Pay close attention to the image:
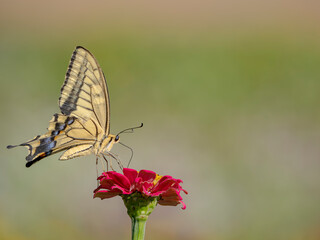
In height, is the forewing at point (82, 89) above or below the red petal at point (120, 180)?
above

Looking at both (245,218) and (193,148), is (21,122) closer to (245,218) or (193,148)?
(193,148)

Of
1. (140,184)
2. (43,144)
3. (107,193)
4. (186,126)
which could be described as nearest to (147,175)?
(140,184)

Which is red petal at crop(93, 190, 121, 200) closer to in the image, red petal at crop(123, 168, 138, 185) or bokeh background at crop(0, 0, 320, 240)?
red petal at crop(123, 168, 138, 185)

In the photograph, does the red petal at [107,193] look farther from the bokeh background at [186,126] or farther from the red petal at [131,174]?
the bokeh background at [186,126]

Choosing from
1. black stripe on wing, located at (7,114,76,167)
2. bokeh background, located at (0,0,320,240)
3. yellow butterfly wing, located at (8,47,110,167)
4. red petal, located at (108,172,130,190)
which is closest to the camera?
red petal, located at (108,172,130,190)

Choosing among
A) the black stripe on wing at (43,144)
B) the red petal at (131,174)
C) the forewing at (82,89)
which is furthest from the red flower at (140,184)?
the forewing at (82,89)

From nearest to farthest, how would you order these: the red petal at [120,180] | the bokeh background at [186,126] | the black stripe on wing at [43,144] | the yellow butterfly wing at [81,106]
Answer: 1. the red petal at [120,180]
2. the black stripe on wing at [43,144]
3. the yellow butterfly wing at [81,106]
4. the bokeh background at [186,126]

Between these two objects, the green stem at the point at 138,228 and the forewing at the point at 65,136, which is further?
the forewing at the point at 65,136

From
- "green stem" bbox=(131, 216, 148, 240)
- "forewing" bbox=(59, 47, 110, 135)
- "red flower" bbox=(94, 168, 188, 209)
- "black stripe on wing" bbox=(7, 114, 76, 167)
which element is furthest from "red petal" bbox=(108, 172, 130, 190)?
"forewing" bbox=(59, 47, 110, 135)

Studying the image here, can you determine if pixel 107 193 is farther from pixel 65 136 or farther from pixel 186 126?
pixel 186 126
